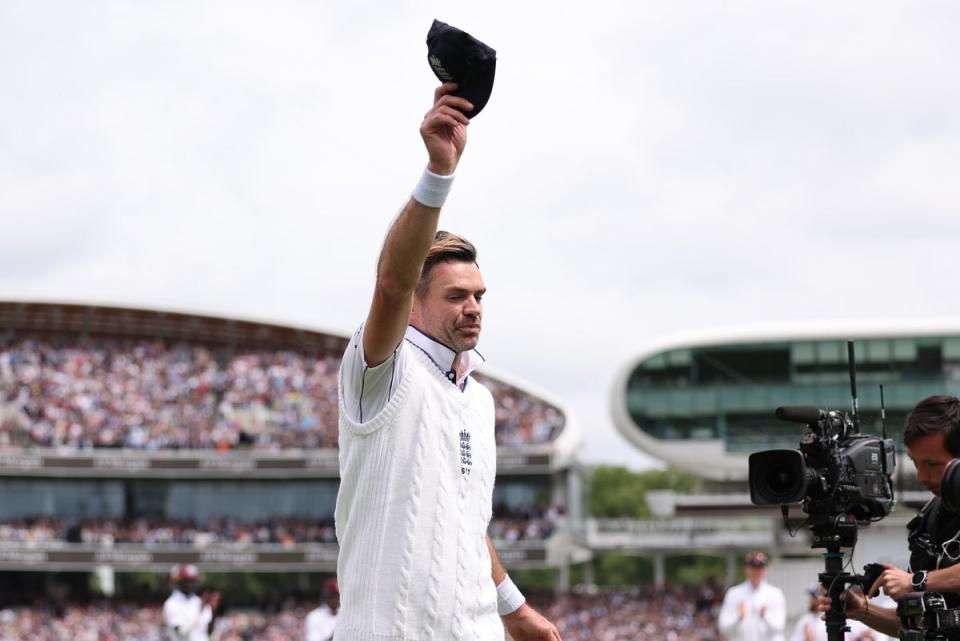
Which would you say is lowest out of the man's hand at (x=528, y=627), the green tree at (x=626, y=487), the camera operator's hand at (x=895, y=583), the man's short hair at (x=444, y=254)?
the man's hand at (x=528, y=627)

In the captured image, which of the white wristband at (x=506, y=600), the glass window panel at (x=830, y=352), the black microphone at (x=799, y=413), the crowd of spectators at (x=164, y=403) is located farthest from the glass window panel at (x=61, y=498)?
the white wristband at (x=506, y=600)

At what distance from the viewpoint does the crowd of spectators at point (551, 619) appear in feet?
141

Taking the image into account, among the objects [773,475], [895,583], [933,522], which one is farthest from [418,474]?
[933,522]

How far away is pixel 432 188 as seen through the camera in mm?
3703

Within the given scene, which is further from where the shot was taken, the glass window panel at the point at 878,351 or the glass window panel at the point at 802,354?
the glass window panel at the point at 802,354

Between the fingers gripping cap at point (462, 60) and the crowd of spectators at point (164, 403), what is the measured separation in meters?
44.8

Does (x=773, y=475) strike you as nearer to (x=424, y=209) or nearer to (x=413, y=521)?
(x=413, y=521)

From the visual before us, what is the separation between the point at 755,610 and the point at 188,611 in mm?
5239

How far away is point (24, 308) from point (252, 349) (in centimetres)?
875

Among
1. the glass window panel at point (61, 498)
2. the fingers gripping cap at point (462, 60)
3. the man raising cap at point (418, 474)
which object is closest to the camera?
the fingers gripping cap at point (462, 60)

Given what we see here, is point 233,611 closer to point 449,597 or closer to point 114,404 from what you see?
point 114,404

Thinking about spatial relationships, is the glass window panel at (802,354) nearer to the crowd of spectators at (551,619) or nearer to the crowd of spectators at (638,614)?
the crowd of spectators at (638,614)

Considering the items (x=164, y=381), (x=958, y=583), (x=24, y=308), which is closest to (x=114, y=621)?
(x=164, y=381)

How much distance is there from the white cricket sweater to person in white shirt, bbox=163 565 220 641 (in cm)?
999
